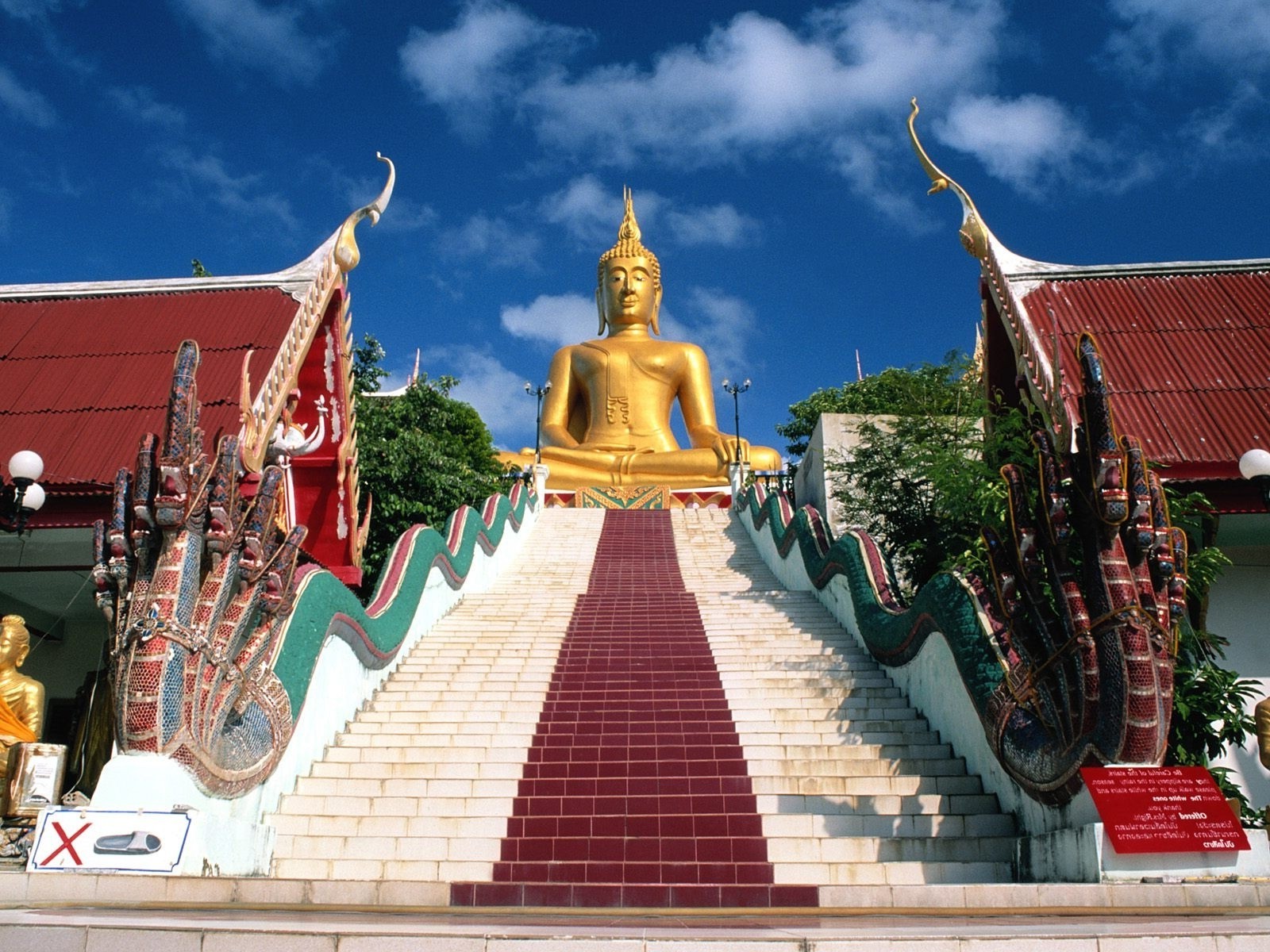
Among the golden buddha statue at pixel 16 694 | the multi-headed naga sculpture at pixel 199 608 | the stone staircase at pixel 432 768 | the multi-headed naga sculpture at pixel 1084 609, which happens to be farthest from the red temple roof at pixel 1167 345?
the golden buddha statue at pixel 16 694

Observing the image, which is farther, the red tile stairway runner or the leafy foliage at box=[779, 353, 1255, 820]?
the leafy foliage at box=[779, 353, 1255, 820]

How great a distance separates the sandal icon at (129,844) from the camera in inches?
199

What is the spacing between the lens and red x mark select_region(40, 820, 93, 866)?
16.4 ft

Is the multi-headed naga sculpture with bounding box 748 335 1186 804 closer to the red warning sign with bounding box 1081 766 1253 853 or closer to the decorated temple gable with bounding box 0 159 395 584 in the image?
the red warning sign with bounding box 1081 766 1253 853

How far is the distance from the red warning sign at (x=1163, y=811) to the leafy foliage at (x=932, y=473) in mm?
2325

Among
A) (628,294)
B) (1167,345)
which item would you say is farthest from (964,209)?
(628,294)

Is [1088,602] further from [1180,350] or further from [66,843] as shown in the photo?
[1180,350]

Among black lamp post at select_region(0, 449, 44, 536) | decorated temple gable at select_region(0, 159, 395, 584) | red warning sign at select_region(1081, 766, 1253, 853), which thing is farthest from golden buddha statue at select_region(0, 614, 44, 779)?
red warning sign at select_region(1081, 766, 1253, 853)

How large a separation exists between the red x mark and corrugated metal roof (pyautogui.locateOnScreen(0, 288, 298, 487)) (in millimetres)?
4904

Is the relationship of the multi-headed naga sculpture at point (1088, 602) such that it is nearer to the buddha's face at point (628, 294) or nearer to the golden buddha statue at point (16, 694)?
the golden buddha statue at point (16, 694)

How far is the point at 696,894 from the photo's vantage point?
555cm

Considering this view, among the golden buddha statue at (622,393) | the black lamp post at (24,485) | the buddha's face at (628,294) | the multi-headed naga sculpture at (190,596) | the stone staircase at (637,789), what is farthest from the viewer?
the buddha's face at (628,294)

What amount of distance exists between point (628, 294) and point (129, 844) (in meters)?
21.7

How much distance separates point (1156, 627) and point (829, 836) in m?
2.15
